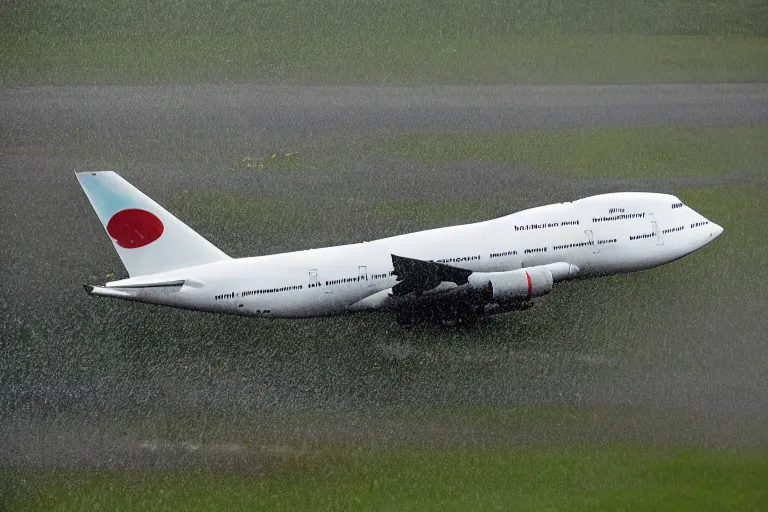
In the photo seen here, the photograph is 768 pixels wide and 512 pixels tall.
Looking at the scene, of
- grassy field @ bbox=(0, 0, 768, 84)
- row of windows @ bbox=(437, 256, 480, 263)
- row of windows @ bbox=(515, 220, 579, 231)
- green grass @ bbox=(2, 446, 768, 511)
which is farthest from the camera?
grassy field @ bbox=(0, 0, 768, 84)

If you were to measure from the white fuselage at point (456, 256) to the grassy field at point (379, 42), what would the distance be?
10261mm

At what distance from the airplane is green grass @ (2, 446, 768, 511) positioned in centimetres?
403

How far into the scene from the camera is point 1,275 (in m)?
26.3

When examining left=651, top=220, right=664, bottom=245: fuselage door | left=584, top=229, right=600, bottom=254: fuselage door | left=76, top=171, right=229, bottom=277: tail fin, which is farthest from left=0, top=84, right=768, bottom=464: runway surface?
left=651, top=220, right=664, bottom=245: fuselage door

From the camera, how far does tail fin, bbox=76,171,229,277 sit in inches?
904

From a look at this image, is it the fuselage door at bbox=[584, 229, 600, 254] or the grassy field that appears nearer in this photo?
the fuselage door at bbox=[584, 229, 600, 254]

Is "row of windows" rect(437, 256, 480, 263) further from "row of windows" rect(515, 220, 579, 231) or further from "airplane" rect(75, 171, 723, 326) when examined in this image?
"row of windows" rect(515, 220, 579, 231)

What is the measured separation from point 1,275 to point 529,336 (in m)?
14.3

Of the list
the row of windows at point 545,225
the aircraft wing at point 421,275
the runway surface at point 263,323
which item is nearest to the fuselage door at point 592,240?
the row of windows at point 545,225

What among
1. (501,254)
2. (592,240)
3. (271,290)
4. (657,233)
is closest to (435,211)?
(501,254)

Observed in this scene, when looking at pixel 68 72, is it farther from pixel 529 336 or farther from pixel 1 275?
pixel 529 336

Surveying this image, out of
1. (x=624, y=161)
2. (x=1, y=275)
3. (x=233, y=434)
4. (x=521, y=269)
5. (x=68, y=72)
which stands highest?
(x=68, y=72)

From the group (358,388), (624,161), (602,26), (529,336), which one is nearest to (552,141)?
(624,161)

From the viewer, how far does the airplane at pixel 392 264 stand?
76.0 ft
